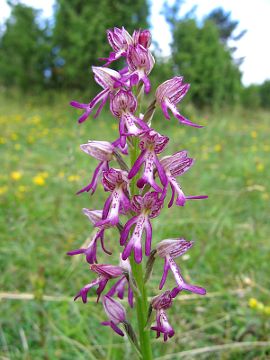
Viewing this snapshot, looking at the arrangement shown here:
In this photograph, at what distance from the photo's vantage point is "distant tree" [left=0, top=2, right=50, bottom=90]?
44.8 feet

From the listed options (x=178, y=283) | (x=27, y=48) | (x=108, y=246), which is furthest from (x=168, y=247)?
(x=27, y=48)

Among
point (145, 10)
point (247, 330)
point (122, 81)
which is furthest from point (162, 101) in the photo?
point (145, 10)

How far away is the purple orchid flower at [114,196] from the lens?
1.20 metres

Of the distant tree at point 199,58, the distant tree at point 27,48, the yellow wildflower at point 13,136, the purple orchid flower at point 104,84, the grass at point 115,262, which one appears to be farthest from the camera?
the distant tree at point 27,48

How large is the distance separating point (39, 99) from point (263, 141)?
792cm

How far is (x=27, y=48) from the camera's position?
13703 mm

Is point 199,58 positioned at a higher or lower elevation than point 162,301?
higher

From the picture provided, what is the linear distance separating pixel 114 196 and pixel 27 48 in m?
13.5

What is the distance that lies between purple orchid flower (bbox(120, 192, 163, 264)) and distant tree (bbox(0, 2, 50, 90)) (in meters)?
13.1

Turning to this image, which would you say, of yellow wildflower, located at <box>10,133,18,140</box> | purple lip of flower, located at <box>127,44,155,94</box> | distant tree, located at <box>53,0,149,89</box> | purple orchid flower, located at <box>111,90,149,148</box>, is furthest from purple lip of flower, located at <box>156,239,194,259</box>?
distant tree, located at <box>53,0,149,89</box>

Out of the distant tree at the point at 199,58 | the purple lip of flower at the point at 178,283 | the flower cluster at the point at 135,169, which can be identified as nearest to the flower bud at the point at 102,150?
the flower cluster at the point at 135,169

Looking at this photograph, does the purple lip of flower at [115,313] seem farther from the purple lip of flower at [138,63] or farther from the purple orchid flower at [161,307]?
the purple lip of flower at [138,63]

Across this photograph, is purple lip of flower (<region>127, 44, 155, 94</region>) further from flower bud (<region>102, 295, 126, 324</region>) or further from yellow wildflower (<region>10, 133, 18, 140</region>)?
yellow wildflower (<region>10, 133, 18, 140</region>)

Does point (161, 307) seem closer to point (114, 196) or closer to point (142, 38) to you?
point (114, 196)
